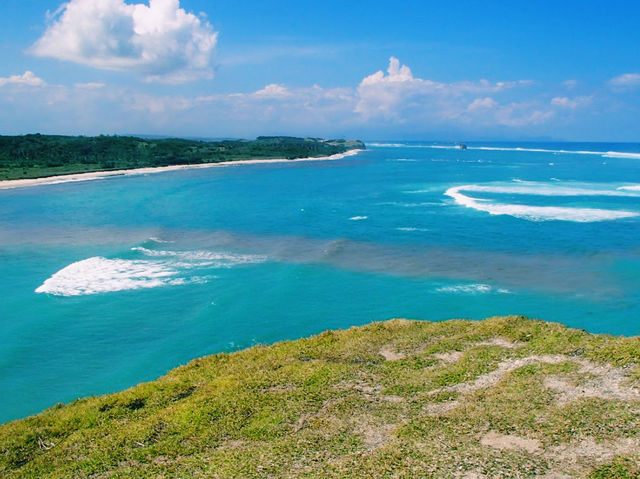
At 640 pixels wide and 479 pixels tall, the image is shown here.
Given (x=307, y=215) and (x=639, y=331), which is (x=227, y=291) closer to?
(x=639, y=331)

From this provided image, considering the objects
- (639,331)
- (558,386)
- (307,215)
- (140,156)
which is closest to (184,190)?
(307,215)

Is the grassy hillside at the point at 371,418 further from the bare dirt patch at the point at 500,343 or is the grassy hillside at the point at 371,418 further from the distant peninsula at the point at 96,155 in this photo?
the distant peninsula at the point at 96,155

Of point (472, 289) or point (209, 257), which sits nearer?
point (472, 289)

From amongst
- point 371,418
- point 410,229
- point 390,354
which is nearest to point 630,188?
point 410,229

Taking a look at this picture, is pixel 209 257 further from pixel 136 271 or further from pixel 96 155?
pixel 96 155

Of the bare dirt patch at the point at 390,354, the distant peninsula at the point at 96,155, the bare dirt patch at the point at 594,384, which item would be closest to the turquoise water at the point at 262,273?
the bare dirt patch at the point at 390,354

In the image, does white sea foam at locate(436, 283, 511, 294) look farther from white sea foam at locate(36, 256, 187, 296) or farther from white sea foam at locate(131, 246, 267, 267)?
white sea foam at locate(36, 256, 187, 296)

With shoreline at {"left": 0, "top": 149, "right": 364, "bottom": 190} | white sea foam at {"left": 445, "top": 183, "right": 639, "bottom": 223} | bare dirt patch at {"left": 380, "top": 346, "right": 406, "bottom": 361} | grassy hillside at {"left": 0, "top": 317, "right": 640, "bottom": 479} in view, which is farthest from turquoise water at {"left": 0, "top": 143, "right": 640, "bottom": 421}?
shoreline at {"left": 0, "top": 149, "right": 364, "bottom": 190}
